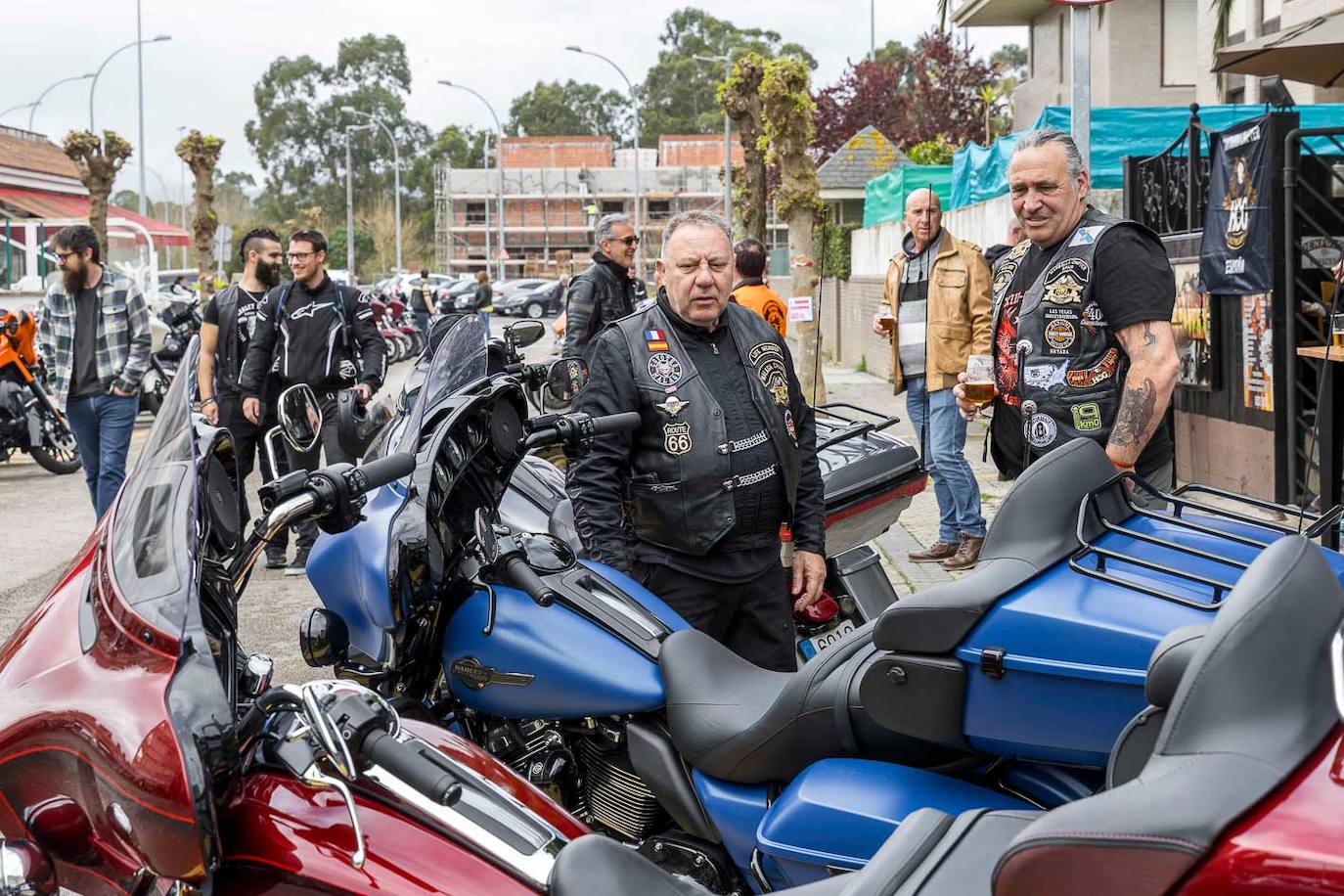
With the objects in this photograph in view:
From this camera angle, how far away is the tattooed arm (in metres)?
3.79

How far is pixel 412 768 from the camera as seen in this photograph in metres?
1.76

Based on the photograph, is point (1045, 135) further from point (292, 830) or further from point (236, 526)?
point (292, 830)

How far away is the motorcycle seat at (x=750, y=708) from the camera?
2.54m

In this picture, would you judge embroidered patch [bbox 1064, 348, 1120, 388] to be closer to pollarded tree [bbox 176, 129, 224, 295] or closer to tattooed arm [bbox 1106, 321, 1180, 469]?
tattooed arm [bbox 1106, 321, 1180, 469]

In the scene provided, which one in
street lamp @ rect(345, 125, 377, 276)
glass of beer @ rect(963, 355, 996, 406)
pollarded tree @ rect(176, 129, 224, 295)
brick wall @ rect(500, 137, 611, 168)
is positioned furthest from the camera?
brick wall @ rect(500, 137, 611, 168)

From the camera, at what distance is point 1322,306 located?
738 cm

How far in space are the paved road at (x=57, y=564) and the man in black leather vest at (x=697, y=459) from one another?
1813 mm

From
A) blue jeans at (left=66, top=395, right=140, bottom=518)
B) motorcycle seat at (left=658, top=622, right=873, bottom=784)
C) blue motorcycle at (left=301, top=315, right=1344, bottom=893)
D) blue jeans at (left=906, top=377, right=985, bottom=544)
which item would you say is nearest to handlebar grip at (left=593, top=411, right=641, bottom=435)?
blue motorcycle at (left=301, top=315, right=1344, bottom=893)

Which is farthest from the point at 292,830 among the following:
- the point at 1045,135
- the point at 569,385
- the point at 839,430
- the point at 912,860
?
the point at 839,430

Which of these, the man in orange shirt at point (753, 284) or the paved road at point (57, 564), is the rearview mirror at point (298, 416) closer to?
the paved road at point (57, 564)

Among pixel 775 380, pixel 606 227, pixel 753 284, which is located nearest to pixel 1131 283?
pixel 775 380

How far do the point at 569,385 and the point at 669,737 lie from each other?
4.31ft

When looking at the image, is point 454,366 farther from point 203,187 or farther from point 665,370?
point 203,187

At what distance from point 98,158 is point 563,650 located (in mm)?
24963
